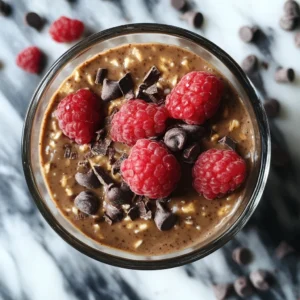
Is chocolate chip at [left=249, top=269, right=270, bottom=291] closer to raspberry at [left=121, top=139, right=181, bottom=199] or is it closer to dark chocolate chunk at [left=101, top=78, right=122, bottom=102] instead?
raspberry at [left=121, top=139, right=181, bottom=199]

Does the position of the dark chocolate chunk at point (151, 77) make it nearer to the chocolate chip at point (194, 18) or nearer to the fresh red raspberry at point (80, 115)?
the fresh red raspberry at point (80, 115)

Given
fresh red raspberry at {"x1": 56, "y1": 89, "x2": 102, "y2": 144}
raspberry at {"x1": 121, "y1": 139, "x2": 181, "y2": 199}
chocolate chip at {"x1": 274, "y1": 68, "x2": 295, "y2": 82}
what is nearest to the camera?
raspberry at {"x1": 121, "y1": 139, "x2": 181, "y2": 199}

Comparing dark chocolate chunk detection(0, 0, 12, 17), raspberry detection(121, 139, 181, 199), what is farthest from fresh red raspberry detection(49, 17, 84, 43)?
raspberry detection(121, 139, 181, 199)

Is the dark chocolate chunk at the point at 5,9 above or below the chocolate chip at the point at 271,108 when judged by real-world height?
above

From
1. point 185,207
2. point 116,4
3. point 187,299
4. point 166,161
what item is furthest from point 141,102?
point 187,299

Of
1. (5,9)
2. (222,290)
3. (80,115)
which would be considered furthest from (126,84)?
(222,290)

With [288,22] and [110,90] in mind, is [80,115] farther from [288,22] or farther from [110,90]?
[288,22]

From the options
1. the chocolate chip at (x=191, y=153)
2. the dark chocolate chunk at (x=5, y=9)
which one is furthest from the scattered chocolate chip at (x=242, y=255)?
the dark chocolate chunk at (x=5, y=9)
